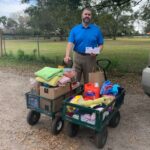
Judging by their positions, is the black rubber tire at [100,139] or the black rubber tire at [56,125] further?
the black rubber tire at [56,125]

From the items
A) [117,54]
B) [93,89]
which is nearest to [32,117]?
[93,89]

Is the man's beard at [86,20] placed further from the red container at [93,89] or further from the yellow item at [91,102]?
the yellow item at [91,102]

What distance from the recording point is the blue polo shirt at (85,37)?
4.05 meters

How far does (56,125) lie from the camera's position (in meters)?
3.58

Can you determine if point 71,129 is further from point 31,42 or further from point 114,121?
point 31,42

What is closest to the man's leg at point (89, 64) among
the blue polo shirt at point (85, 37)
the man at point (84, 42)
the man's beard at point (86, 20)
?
the man at point (84, 42)

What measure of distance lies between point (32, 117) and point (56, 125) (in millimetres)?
558

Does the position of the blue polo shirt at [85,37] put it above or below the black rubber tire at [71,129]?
above

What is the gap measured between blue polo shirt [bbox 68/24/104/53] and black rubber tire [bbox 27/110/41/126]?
1.33m

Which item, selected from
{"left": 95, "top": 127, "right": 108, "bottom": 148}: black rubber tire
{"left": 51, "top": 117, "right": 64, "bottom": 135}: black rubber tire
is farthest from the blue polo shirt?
{"left": 95, "top": 127, "right": 108, "bottom": 148}: black rubber tire

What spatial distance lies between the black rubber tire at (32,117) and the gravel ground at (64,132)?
0.07 m

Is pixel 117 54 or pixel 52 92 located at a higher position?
pixel 52 92

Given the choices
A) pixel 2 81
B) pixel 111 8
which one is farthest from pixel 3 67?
pixel 111 8

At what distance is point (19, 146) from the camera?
131 inches
